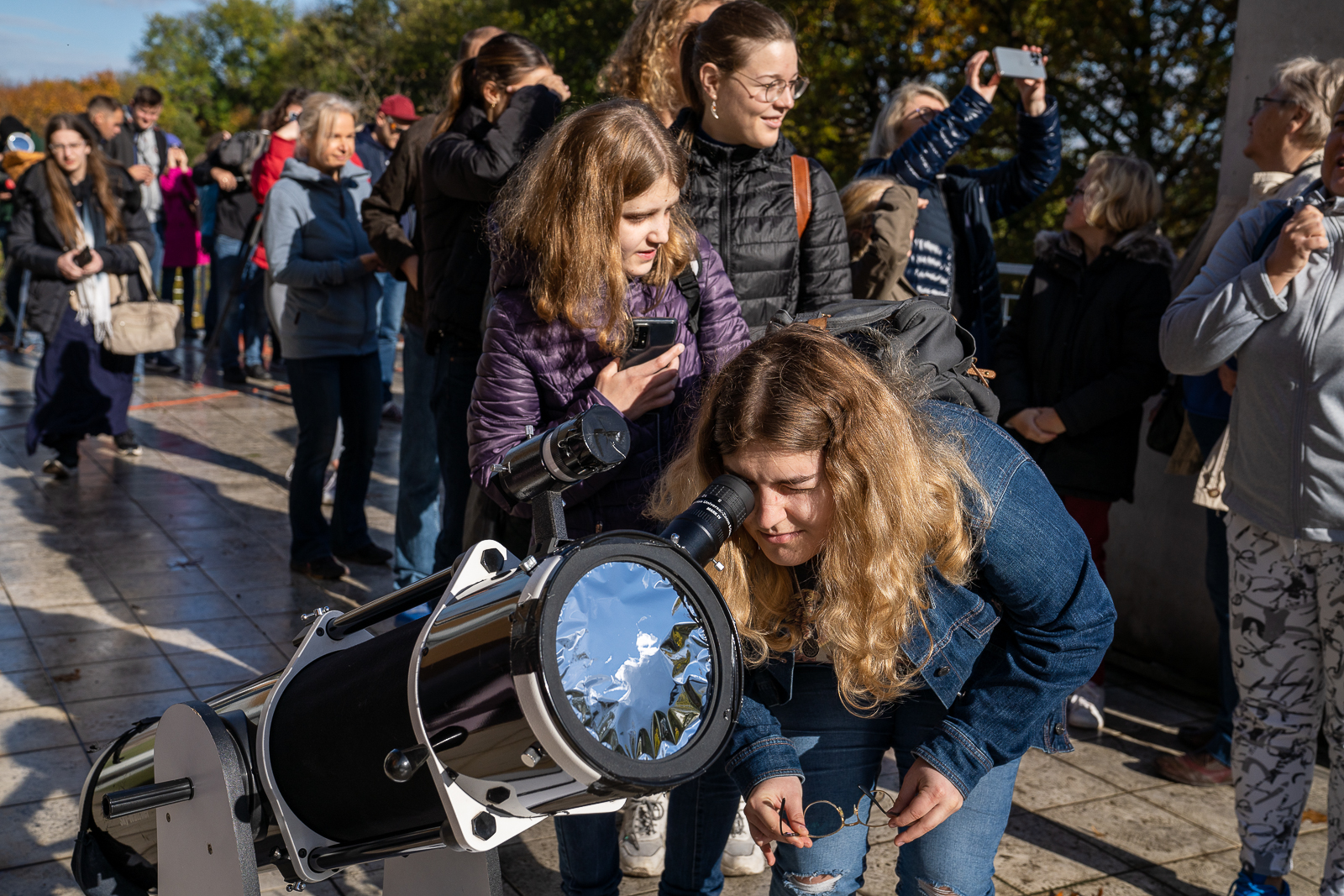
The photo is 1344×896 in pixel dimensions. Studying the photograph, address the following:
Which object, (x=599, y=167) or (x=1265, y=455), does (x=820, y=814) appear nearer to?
(x=599, y=167)

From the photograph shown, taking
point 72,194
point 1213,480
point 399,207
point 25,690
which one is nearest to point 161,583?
point 25,690

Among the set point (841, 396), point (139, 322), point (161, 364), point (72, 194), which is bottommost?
point (161, 364)

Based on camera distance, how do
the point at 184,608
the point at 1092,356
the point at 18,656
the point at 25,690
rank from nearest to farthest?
the point at 25,690, the point at 1092,356, the point at 18,656, the point at 184,608

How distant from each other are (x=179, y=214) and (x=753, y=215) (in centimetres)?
964

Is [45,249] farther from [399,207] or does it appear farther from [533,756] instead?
[533,756]

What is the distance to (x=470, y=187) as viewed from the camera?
3.89m

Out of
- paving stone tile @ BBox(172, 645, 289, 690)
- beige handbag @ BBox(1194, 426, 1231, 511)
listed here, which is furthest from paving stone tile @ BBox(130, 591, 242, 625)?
beige handbag @ BBox(1194, 426, 1231, 511)

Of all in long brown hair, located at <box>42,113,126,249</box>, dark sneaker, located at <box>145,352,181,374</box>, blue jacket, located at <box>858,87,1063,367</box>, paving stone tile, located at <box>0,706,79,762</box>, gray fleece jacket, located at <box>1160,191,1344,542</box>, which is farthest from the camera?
dark sneaker, located at <box>145,352,181,374</box>

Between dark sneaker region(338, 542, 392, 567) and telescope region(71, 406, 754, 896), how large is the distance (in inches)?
152

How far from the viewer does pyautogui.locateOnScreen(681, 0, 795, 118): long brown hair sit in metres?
3.05

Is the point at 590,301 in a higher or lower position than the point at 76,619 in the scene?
higher

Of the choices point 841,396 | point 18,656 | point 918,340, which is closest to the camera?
point 841,396

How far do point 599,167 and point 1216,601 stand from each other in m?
2.85

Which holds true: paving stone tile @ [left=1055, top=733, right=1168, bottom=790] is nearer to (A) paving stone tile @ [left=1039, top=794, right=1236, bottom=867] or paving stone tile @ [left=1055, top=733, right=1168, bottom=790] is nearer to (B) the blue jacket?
(A) paving stone tile @ [left=1039, top=794, right=1236, bottom=867]
